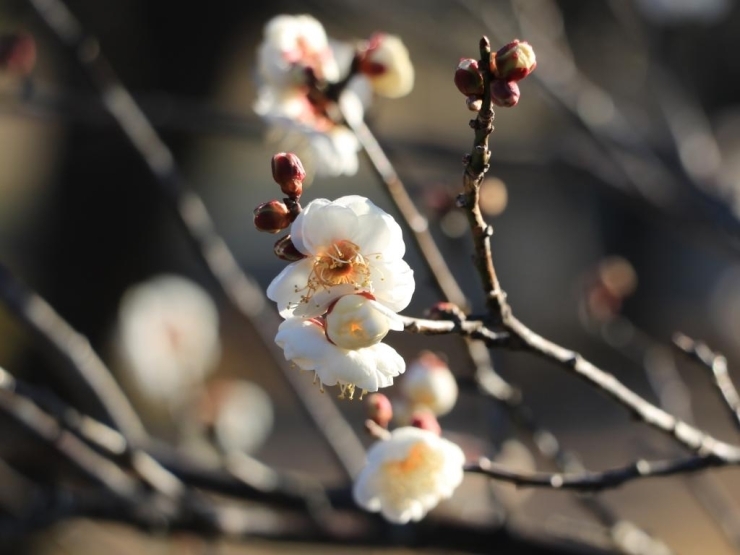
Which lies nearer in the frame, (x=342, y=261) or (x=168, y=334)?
(x=342, y=261)

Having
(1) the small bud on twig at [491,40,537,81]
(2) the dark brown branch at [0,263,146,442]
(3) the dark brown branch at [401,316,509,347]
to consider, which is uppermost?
(2) the dark brown branch at [0,263,146,442]

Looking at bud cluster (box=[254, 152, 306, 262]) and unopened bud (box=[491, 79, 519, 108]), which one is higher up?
unopened bud (box=[491, 79, 519, 108])

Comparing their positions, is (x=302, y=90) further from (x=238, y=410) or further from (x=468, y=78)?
(x=238, y=410)

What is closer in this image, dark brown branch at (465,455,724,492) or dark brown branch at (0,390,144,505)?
dark brown branch at (465,455,724,492)

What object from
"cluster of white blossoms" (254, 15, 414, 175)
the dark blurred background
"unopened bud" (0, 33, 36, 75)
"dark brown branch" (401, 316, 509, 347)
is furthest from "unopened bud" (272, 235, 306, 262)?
"unopened bud" (0, 33, 36, 75)

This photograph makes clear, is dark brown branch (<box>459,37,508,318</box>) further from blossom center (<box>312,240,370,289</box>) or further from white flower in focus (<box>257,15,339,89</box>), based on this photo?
white flower in focus (<box>257,15,339,89</box>)

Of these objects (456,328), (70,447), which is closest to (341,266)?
(456,328)

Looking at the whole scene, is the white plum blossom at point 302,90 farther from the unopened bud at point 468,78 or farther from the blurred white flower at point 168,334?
the blurred white flower at point 168,334
